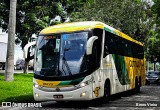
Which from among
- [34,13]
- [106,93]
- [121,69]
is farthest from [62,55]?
[34,13]

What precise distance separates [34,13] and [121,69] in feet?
50.5

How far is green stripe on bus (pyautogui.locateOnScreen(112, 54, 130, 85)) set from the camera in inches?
698

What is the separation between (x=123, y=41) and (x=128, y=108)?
6.60m

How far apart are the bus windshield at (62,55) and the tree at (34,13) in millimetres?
17545

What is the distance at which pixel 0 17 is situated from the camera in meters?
31.5

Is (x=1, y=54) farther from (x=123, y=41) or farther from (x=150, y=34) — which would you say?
(x=123, y=41)

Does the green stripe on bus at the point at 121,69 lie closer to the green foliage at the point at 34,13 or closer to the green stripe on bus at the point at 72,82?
the green stripe on bus at the point at 72,82

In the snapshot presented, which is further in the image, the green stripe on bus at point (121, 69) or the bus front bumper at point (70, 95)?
the green stripe on bus at point (121, 69)

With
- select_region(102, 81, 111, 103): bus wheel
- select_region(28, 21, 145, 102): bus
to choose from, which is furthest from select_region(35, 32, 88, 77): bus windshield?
select_region(102, 81, 111, 103): bus wheel

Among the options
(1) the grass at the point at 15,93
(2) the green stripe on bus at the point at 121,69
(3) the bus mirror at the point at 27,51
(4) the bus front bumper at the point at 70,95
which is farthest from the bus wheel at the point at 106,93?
(3) the bus mirror at the point at 27,51

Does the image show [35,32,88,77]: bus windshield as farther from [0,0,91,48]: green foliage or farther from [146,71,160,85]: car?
[146,71,160,85]: car

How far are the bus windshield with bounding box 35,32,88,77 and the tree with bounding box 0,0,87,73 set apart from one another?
57.6ft

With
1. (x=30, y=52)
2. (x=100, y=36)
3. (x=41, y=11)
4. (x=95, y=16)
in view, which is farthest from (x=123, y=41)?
(x=95, y=16)

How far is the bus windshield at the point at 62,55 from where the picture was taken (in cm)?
1338
